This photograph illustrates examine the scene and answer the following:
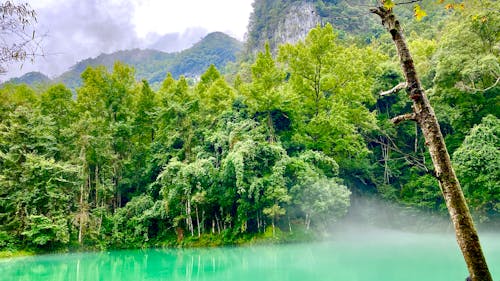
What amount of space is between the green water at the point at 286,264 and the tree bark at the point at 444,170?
559 cm

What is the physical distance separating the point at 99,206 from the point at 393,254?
15070 mm

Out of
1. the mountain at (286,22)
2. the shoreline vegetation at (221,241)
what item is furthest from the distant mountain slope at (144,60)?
the shoreline vegetation at (221,241)

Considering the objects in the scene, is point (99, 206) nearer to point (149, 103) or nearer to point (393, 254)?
point (149, 103)

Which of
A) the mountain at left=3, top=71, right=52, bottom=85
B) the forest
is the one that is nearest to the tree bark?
the forest

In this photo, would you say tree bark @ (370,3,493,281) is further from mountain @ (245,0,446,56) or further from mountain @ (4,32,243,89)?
mountain @ (4,32,243,89)

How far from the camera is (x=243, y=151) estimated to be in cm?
1462

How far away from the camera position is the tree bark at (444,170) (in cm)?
237

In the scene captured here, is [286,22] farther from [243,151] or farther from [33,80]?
[243,151]

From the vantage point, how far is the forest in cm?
1498

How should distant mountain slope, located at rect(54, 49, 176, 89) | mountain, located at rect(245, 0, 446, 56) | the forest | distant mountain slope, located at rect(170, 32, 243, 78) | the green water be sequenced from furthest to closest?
distant mountain slope, located at rect(170, 32, 243, 78) → distant mountain slope, located at rect(54, 49, 176, 89) → mountain, located at rect(245, 0, 446, 56) → the forest → the green water

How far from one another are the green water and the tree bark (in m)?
5.59

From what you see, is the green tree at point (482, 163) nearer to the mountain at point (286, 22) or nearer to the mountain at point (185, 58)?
the mountain at point (286, 22)

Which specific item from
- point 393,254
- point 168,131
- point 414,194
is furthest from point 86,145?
point 414,194

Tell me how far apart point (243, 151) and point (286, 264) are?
573cm
